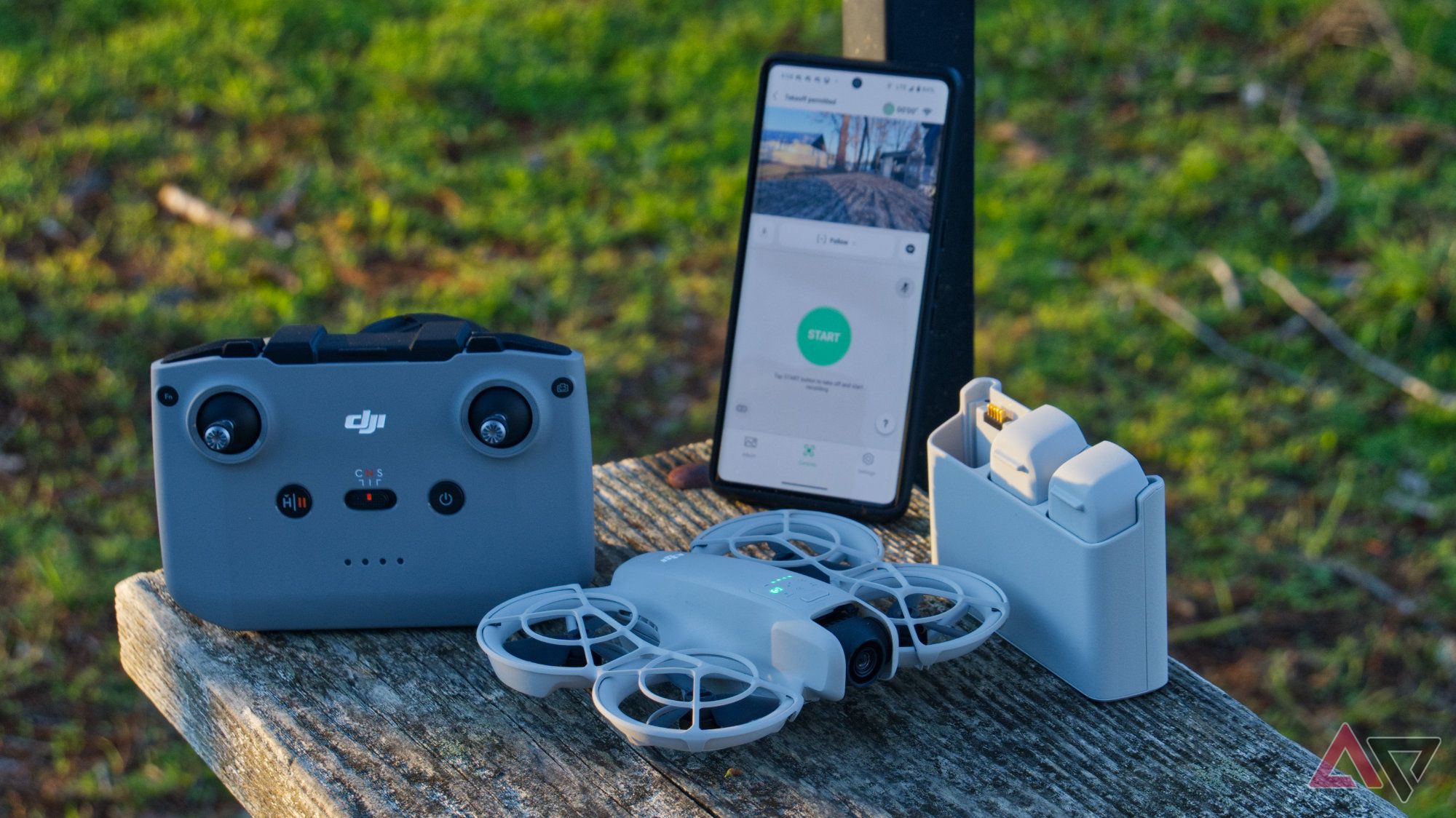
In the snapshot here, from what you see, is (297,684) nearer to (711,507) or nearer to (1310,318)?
(711,507)

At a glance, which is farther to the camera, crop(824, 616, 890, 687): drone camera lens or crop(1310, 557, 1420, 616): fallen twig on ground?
crop(1310, 557, 1420, 616): fallen twig on ground

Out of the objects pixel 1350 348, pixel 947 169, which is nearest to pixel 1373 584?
pixel 1350 348

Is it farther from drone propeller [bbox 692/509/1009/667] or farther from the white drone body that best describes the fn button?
drone propeller [bbox 692/509/1009/667]

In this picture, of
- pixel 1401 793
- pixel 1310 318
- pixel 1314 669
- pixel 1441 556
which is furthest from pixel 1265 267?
pixel 1401 793

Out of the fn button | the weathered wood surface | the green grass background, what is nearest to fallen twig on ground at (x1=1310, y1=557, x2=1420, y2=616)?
the green grass background

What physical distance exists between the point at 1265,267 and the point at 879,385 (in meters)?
2.31

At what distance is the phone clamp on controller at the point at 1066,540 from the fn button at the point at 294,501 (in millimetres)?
576

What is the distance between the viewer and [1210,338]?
3.43m

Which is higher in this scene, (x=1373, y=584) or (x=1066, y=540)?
(x=1066, y=540)

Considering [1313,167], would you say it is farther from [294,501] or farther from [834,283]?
[294,501]

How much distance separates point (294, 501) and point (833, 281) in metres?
0.64

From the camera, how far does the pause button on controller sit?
1306 millimetres

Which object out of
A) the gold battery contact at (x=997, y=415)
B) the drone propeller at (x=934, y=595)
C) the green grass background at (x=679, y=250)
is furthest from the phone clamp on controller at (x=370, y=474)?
the green grass background at (x=679, y=250)

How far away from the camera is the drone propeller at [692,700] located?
107 centimetres
